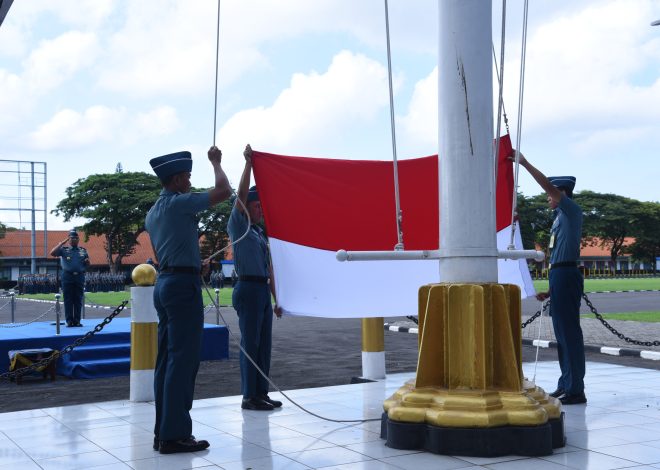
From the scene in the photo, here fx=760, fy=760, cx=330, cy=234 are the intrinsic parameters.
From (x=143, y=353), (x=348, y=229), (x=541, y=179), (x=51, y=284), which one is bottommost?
(x=143, y=353)

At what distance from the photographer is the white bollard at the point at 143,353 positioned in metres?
7.14

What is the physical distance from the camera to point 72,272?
14242 millimetres

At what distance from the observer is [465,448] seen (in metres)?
4.54

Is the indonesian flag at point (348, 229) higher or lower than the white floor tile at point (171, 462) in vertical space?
higher

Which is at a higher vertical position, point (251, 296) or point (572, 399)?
point (251, 296)

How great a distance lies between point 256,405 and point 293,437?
1253 millimetres

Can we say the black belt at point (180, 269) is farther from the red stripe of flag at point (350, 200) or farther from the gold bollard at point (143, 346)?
the gold bollard at point (143, 346)

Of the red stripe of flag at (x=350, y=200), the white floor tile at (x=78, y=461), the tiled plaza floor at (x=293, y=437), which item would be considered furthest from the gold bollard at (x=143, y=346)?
the white floor tile at (x=78, y=461)

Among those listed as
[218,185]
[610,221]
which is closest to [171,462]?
[218,185]

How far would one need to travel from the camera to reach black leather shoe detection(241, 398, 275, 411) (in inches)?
254

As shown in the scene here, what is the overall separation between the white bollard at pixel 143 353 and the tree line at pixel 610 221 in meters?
72.1

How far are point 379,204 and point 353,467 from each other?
8.96 ft

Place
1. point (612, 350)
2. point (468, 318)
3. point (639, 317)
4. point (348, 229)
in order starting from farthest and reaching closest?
1. point (639, 317)
2. point (612, 350)
3. point (348, 229)
4. point (468, 318)

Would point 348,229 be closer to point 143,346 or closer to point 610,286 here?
point 143,346
